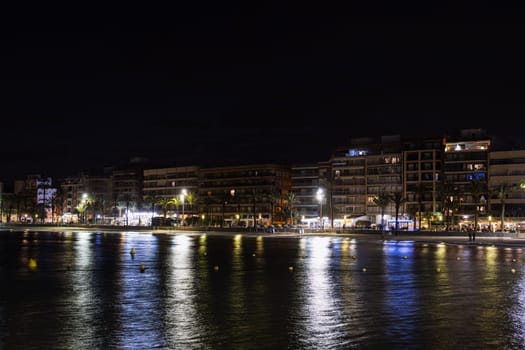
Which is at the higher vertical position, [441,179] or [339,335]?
[441,179]

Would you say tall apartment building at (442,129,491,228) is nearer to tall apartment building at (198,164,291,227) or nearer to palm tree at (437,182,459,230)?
palm tree at (437,182,459,230)

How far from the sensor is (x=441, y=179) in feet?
487

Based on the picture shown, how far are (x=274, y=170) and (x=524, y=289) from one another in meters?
159

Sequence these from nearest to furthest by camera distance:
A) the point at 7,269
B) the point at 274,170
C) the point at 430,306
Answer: the point at 430,306 < the point at 7,269 < the point at 274,170

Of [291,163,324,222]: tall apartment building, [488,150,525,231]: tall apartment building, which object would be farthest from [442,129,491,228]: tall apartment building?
[291,163,324,222]: tall apartment building

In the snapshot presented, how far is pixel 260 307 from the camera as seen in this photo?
20.3 m

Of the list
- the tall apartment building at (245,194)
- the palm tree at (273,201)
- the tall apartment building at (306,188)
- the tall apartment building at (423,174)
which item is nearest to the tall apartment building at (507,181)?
the tall apartment building at (423,174)

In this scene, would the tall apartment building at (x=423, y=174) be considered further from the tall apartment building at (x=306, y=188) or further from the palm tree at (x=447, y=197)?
the tall apartment building at (x=306, y=188)

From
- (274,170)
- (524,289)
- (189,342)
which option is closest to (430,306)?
(524,289)

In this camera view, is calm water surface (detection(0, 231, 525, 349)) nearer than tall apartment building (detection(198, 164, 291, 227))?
Yes

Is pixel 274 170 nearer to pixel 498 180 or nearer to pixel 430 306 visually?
pixel 498 180

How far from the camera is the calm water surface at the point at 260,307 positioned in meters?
15.1

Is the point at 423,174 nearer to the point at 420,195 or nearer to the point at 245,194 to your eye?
the point at 420,195

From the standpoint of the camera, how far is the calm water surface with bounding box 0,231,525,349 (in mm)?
15125
